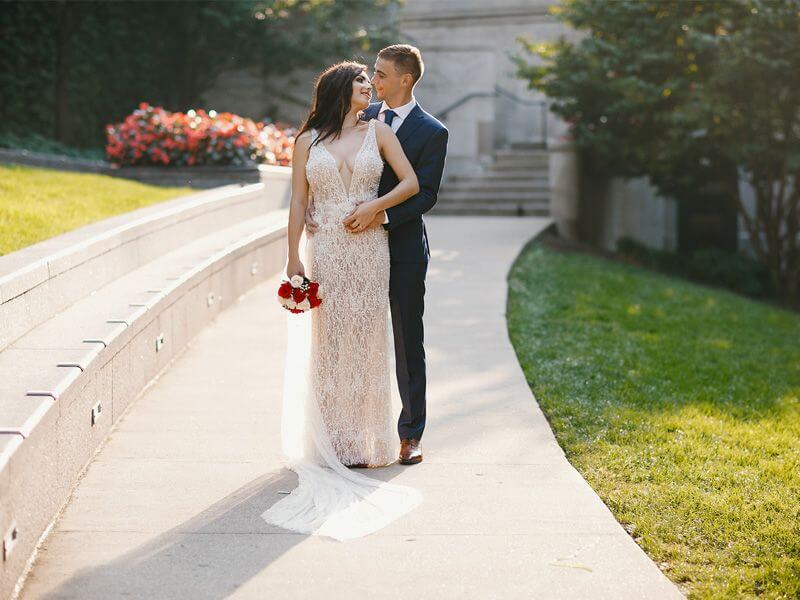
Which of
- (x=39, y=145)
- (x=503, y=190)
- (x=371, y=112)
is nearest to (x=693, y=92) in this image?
(x=503, y=190)

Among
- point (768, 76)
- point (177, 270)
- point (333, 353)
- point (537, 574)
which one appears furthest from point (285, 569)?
point (768, 76)

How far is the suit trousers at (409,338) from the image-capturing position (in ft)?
18.4

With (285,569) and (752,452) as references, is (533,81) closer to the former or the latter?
(752,452)

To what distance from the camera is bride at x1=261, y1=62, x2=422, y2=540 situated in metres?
5.37

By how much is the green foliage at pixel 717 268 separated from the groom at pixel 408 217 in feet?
39.3

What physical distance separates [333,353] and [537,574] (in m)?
1.80

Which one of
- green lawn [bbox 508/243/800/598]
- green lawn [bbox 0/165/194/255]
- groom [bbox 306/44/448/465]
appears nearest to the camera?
green lawn [bbox 508/243/800/598]

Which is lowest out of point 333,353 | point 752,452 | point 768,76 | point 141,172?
point 752,452

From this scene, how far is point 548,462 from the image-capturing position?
18.6 feet

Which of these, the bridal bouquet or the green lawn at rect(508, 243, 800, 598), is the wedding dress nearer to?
the bridal bouquet

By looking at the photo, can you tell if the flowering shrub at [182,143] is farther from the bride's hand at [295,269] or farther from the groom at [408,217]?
the bride's hand at [295,269]

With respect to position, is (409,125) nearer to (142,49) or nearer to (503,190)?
(503,190)

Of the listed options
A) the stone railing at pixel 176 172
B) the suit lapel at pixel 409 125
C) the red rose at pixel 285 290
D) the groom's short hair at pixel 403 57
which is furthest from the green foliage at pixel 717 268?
the red rose at pixel 285 290

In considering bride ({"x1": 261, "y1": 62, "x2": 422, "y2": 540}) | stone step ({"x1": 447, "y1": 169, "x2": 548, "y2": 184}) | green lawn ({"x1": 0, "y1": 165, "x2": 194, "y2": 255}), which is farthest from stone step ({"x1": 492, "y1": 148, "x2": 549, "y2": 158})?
bride ({"x1": 261, "y1": 62, "x2": 422, "y2": 540})
